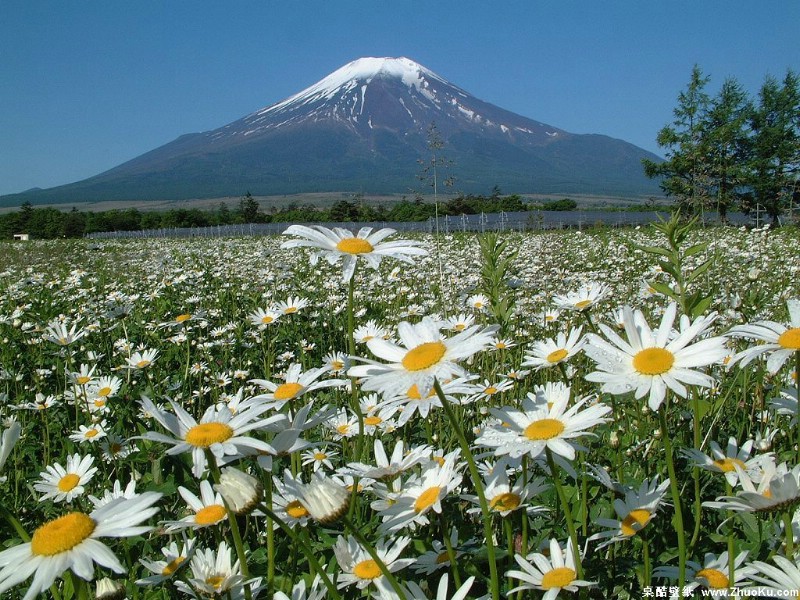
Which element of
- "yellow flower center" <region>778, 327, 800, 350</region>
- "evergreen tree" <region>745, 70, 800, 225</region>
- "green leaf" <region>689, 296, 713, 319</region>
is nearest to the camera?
"yellow flower center" <region>778, 327, 800, 350</region>

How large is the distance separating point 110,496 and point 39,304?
4791 mm

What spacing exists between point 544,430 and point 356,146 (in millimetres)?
179107

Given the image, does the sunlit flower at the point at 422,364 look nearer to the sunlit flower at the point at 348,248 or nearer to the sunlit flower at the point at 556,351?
the sunlit flower at the point at 348,248

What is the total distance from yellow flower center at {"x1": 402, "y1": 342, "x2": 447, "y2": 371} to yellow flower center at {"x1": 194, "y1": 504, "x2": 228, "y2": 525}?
567 millimetres

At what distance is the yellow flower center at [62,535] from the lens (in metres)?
0.80

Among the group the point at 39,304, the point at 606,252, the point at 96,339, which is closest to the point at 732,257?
the point at 606,252

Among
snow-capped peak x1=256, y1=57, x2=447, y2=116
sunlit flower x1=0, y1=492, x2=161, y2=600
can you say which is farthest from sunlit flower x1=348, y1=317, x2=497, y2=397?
snow-capped peak x1=256, y1=57, x2=447, y2=116

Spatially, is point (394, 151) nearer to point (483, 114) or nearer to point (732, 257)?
point (483, 114)

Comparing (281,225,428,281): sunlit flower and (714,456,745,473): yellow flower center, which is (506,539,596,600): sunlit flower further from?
(281,225,428,281): sunlit flower

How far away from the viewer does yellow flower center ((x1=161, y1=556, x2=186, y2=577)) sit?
124 centimetres

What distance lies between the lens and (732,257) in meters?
5.82

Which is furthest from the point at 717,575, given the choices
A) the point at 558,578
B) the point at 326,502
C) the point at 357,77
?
the point at 357,77

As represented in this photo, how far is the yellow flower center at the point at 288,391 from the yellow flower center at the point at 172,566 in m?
0.38

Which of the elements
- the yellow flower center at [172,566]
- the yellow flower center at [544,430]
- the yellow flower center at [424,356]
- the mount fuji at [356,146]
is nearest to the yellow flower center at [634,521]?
the yellow flower center at [544,430]
